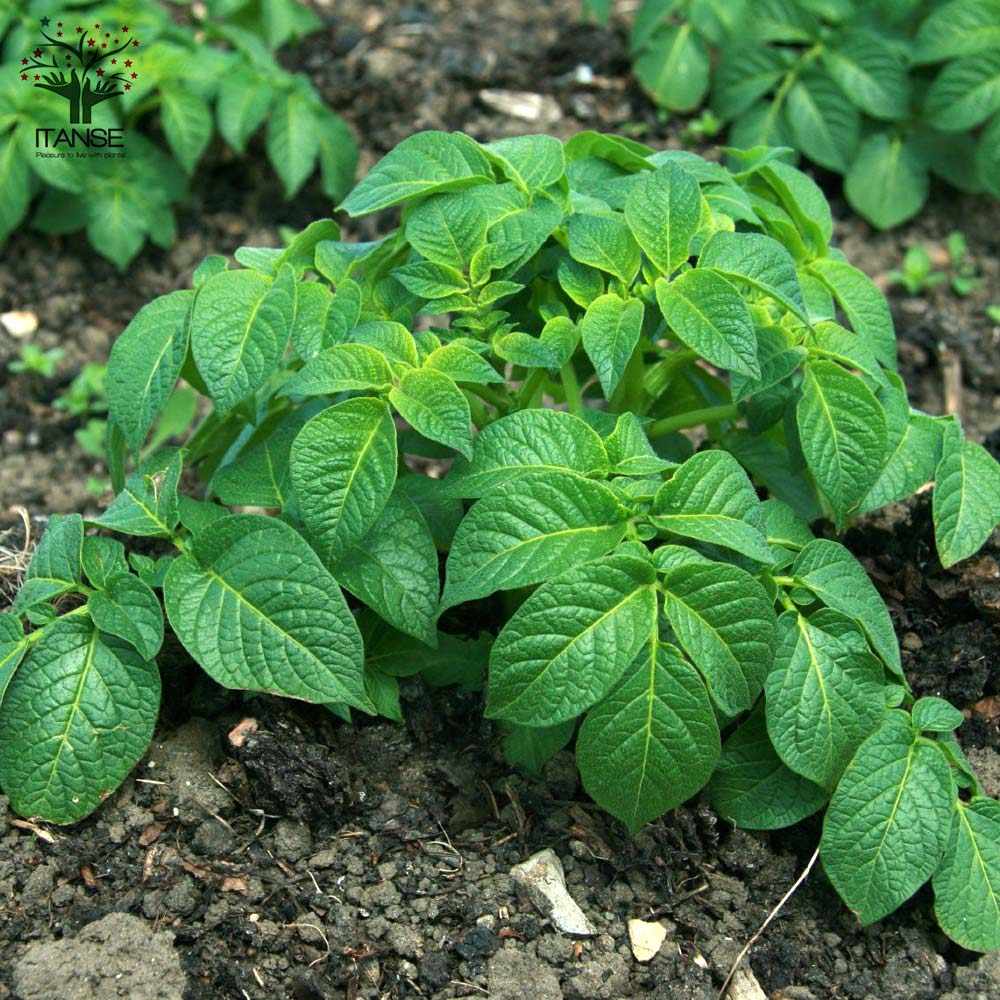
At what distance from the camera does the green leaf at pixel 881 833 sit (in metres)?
2.09

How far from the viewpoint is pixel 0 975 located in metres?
1.98

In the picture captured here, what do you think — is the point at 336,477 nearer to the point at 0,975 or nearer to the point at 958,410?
the point at 0,975

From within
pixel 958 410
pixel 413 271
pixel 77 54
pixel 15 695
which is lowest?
pixel 958 410

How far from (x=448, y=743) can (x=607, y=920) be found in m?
0.43

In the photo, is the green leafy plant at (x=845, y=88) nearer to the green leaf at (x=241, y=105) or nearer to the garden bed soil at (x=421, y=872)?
the green leaf at (x=241, y=105)

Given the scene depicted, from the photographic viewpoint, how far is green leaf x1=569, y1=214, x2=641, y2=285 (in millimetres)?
2223

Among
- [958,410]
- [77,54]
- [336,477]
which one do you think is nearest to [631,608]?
[336,477]

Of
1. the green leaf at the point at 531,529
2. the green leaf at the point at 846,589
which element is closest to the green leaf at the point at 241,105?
the green leaf at the point at 531,529

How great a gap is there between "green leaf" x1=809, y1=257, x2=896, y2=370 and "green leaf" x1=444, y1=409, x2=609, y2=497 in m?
0.65

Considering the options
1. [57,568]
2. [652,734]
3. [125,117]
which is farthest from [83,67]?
[652,734]

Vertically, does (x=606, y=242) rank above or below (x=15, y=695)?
above

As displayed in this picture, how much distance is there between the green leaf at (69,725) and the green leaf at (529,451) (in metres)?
0.62

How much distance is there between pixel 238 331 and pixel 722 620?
2.97 ft

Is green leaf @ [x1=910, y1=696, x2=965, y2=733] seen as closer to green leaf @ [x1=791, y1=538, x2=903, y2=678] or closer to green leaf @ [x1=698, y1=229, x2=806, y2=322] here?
green leaf @ [x1=791, y1=538, x2=903, y2=678]
